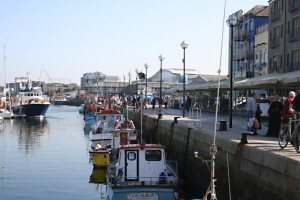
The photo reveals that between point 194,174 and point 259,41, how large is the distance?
3953 cm

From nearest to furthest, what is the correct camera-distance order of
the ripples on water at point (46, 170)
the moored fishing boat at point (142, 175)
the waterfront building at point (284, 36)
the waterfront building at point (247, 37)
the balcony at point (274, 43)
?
the moored fishing boat at point (142, 175), the ripples on water at point (46, 170), the waterfront building at point (284, 36), the balcony at point (274, 43), the waterfront building at point (247, 37)

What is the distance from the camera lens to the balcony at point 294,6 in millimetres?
39638

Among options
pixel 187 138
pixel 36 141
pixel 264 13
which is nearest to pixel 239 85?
pixel 187 138

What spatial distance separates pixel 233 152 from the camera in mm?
15312

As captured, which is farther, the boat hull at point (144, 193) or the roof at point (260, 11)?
the roof at point (260, 11)

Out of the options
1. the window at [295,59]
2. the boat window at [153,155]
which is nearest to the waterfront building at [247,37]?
the window at [295,59]

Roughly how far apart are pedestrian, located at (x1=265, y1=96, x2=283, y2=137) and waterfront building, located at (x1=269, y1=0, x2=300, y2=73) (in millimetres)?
22853

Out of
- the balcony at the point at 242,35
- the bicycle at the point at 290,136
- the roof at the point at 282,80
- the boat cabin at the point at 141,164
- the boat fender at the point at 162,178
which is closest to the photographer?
the bicycle at the point at 290,136

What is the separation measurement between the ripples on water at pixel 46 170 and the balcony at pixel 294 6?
882 inches

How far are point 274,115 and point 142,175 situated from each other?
5.93m

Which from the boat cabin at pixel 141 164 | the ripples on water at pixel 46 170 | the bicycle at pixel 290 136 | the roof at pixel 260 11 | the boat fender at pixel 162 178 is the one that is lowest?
the ripples on water at pixel 46 170

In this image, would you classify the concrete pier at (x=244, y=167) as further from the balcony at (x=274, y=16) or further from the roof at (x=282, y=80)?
the balcony at (x=274, y=16)

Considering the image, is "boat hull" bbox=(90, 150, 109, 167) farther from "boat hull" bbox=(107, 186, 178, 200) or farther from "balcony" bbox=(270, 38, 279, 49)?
"balcony" bbox=(270, 38, 279, 49)

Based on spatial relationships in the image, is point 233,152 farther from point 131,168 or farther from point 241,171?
point 131,168
